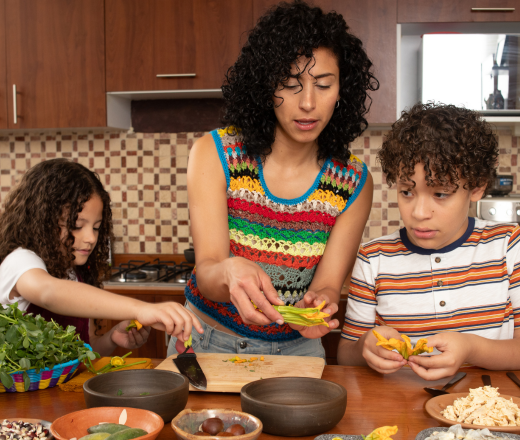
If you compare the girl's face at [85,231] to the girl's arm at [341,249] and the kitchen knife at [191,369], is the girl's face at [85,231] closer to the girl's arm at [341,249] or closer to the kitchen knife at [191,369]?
the kitchen knife at [191,369]

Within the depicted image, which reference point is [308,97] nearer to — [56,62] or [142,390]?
[142,390]

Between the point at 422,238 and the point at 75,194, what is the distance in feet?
3.20

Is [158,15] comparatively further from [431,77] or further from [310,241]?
[310,241]

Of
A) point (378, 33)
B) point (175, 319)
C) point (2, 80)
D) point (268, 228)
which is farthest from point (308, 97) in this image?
point (2, 80)

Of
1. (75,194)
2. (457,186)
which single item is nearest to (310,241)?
(457,186)

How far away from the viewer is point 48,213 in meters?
1.46

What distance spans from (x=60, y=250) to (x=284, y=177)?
2.23 ft

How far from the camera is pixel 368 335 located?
1.14 metres

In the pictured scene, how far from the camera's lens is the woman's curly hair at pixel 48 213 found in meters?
1.45

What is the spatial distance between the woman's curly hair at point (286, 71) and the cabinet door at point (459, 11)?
1.19 meters

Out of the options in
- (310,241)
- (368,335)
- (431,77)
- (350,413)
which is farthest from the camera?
(431,77)

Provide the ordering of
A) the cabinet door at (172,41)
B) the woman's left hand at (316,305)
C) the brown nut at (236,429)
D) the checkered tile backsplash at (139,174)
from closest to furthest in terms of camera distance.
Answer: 1. the brown nut at (236,429)
2. the woman's left hand at (316,305)
3. the cabinet door at (172,41)
4. the checkered tile backsplash at (139,174)

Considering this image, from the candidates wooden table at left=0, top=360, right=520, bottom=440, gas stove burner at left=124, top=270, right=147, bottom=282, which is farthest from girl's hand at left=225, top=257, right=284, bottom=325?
gas stove burner at left=124, top=270, right=147, bottom=282

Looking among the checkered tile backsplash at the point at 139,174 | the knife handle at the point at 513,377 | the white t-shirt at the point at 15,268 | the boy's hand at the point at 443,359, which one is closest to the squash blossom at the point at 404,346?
the boy's hand at the point at 443,359
